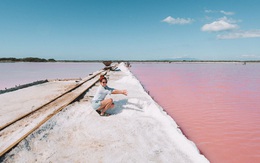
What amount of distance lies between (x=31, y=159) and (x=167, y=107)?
5915 millimetres

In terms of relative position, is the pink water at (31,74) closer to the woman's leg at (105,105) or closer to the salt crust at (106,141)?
the woman's leg at (105,105)

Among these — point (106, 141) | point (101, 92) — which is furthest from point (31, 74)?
point (106, 141)

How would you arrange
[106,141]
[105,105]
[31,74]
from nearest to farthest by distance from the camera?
[106,141] → [105,105] → [31,74]

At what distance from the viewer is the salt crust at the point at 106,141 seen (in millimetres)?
3451

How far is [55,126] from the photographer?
465 centimetres

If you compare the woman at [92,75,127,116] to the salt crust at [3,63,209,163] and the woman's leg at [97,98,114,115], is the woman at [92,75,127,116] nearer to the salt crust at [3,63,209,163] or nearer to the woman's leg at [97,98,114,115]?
the woman's leg at [97,98,114,115]

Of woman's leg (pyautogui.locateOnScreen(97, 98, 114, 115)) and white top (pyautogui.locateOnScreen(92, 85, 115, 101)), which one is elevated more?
white top (pyautogui.locateOnScreen(92, 85, 115, 101))

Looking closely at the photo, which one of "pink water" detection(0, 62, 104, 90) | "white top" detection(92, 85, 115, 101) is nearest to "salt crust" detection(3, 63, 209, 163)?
"white top" detection(92, 85, 115, 101)

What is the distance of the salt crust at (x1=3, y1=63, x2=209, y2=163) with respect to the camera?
3.45m

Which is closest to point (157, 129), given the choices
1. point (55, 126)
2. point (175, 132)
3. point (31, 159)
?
point (175, 132)

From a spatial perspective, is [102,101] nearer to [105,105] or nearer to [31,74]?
[105,105]

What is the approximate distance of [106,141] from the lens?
13.2ft

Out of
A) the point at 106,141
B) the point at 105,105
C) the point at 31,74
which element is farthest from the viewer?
the point at 31,74

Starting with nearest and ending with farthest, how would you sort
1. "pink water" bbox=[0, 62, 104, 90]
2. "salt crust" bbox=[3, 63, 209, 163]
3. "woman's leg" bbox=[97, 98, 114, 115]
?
"salt crust" bbox=[3, 63, 209, 163] < "woman's leg" bbox=[97, 98, 114, 115] < "pink water" bbox=[0, 62, 104, 90]
